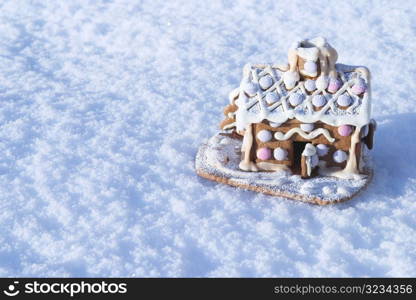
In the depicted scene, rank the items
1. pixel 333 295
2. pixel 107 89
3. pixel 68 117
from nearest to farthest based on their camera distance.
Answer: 1. pixel 333 295
2. pixel 68 117
3. pixel 107 89

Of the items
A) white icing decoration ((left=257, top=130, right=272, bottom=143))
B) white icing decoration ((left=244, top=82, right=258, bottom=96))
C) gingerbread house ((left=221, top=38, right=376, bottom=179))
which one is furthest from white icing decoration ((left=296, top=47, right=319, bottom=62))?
white icing decoration ((left=257, top=130, right=272, bottom=143))

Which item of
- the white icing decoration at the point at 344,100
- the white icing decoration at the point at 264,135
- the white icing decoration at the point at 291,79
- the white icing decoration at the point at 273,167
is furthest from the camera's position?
the white icing decoration at the point at 273,167

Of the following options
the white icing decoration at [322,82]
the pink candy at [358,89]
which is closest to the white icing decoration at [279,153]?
the white icing decoration at [322,82]

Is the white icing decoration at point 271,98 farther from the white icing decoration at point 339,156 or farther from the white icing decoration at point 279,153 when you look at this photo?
the white icing decoration at point 339,156

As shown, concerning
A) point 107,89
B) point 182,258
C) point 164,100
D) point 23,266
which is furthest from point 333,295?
point 107,89

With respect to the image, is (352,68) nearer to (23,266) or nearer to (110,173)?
(110,173)

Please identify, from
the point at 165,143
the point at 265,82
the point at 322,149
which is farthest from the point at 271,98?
the point at 165,143

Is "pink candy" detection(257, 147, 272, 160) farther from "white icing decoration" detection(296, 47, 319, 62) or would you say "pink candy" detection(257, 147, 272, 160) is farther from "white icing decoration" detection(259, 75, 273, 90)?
"white icing decoration" detection(296, 47, 319, 62)

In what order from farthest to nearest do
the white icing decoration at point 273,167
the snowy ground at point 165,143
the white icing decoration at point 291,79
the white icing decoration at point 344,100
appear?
1. the white icing decoration at point 273,167
2. the white icing decoration at point 291,79
3. the white icing decoration at point 344,100
4. the snowy ground at point 165,143
